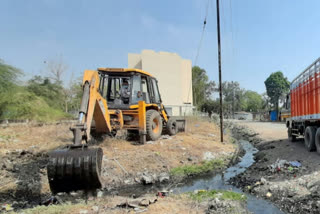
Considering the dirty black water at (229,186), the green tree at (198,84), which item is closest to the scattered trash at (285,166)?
the dirty black water at (229,186)

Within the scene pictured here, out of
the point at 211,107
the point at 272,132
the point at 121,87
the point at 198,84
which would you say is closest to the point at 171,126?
the point at 121,87

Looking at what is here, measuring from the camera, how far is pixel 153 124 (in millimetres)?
10266

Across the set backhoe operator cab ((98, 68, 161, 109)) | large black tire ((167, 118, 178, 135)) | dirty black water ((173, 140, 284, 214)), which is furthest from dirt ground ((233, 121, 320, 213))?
large black tire ((167, 118, 178, 135))

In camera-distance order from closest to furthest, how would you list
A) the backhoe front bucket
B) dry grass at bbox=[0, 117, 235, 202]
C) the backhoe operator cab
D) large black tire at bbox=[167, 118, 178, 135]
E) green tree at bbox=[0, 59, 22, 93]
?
the backhoe front bucket
dry grass at bbox=[0, 117, 235, 202]
the backhoe operator cab
large black tire at bbox=[167, 118, 178, 135]
green tree at bbox=[0, 59, 22, 93]

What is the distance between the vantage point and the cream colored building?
1266 inches

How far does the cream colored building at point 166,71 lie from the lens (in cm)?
3216

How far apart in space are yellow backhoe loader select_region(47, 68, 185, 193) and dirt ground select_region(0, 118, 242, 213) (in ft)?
1.83

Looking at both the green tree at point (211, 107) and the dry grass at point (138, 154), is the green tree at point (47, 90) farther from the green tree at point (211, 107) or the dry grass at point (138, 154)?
the green tree at point (211, 107)

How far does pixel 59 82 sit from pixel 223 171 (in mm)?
28810

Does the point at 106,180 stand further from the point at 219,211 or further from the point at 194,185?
the point at 219,211

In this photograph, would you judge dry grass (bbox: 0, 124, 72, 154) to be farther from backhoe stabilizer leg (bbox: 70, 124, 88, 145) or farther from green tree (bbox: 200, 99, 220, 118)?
green tree (bbox: 200, 99, 220, 118)

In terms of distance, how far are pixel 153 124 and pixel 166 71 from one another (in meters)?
23.9

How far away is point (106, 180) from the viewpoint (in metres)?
6.53

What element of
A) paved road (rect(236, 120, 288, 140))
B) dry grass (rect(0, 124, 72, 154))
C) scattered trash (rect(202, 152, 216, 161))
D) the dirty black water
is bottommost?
the dirty black water
